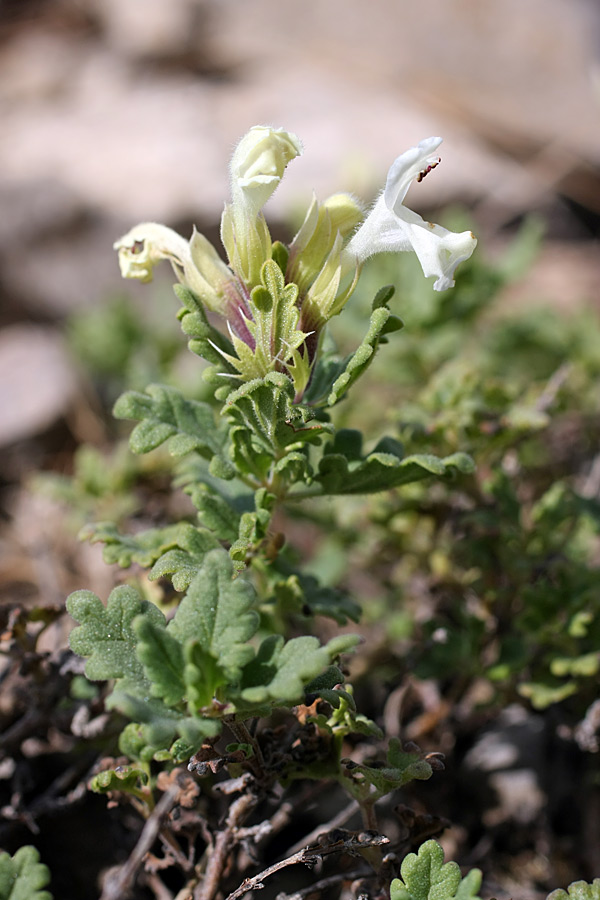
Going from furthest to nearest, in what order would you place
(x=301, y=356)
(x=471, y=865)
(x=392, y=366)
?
(x=392, y=366), (x=471, y=865), (x=301, y=356)

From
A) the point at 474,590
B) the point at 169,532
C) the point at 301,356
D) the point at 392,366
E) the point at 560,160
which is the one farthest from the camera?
the point at 560,160

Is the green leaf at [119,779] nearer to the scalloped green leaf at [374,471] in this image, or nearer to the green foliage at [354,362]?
the scalloped green leaf at [374,471]

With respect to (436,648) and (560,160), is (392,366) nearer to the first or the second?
(436,648)

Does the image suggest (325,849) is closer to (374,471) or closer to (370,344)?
(374,471)

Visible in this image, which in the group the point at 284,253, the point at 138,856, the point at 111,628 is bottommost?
the point at 138,856

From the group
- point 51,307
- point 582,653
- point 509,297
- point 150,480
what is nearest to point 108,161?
point 51,307

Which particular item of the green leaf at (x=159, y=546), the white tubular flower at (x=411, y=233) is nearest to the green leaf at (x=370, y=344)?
the white tubular flower at (x=411, y=233)

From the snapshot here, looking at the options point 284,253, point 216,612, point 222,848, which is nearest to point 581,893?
point 222,848
